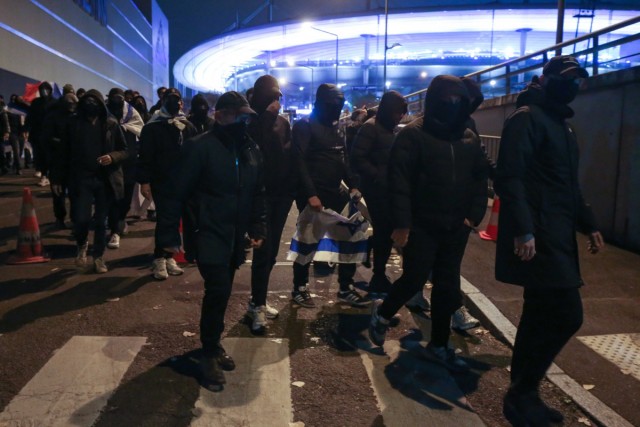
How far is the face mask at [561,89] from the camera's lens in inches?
122

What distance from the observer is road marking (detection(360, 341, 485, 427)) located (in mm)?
3277

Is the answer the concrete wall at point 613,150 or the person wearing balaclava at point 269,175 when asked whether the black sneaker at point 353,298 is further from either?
the concrete wall at point 613,150

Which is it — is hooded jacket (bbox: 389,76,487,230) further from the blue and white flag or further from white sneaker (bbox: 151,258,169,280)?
white sneaker (bbox: 151,258,169,280)

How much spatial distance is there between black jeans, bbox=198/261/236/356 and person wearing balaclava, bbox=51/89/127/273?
307cm

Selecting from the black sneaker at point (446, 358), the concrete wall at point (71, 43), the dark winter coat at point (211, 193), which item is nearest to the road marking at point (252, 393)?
the dark winter coat at point (211, 193)

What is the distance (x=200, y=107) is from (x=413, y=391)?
14.0 feet

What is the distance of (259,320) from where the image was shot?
15.0 ft

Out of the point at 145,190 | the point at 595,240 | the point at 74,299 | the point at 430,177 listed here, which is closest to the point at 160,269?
the point at 145,190

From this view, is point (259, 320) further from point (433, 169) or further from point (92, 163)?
point (92, 163)

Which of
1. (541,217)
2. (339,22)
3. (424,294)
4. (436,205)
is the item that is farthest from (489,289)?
(339,22)

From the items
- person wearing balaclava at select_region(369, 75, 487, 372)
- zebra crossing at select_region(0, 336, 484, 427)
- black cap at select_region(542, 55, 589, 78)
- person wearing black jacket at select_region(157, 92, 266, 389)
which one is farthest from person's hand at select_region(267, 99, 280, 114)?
black cap at select_region(542, 55, 589, 78)

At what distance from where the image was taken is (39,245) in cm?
695

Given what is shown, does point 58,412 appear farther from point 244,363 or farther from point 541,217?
point 541,217

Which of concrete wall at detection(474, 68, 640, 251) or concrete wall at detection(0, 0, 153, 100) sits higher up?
concrete wall at detection(0, 0, 153, 100)
